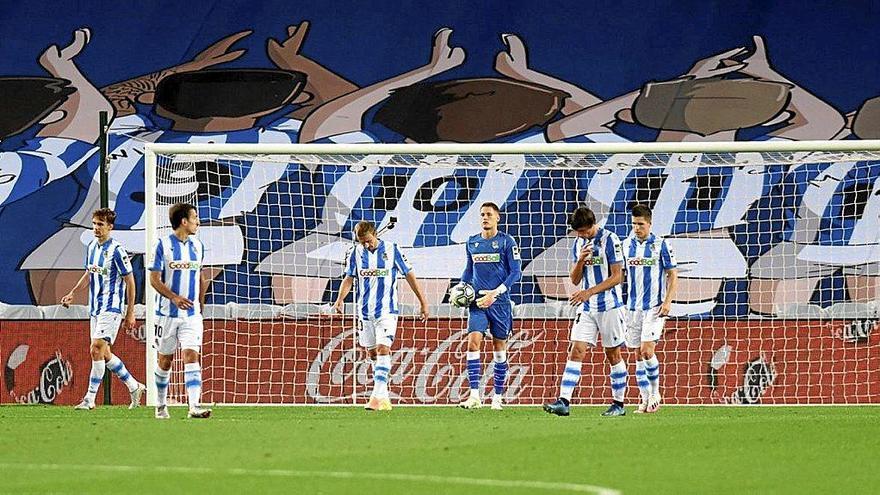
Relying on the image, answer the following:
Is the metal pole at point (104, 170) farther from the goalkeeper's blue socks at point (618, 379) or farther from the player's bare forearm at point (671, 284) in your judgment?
the player's bare forearm at point (671, 284)

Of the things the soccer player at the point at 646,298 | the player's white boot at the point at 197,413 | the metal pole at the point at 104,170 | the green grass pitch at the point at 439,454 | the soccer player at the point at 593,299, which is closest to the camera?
the green grass pitch at the point at 439,454

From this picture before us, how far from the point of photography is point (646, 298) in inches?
477

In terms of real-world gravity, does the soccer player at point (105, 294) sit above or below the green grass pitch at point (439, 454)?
above

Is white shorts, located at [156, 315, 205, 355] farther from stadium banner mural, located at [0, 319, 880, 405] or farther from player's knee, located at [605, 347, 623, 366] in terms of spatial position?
stadium banner mural, located at [0, 319, 880, 405]

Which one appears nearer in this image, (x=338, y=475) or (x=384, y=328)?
(x=338, y=475)

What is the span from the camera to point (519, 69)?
1869 cm

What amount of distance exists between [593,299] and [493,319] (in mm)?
1656

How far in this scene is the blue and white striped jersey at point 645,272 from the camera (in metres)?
12.1

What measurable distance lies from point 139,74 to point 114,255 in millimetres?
6361

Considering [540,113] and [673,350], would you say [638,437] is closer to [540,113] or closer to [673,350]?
[673,350]

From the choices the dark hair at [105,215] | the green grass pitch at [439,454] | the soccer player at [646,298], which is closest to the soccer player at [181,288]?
the green grass pitch at [439,454]

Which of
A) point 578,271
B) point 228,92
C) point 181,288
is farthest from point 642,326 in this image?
point 228,92

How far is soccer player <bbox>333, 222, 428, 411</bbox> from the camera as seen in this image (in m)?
12.6

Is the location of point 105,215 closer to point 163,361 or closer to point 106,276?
point 106,276
